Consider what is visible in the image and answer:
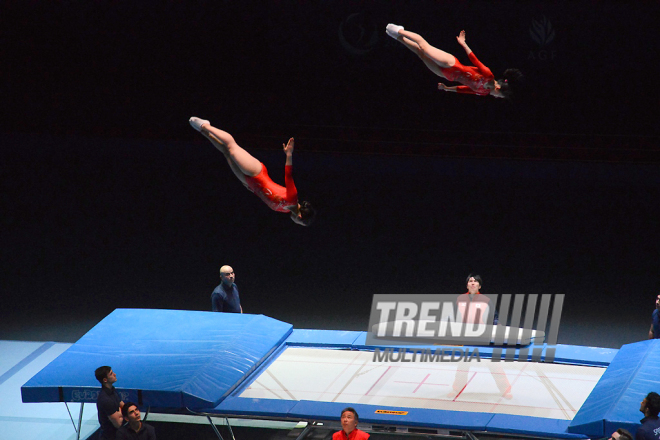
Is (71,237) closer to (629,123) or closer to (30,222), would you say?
(30,222)

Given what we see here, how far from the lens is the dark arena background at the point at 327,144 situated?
11703 mm

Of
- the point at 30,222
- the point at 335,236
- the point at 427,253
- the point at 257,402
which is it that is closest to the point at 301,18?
the point at 335,236

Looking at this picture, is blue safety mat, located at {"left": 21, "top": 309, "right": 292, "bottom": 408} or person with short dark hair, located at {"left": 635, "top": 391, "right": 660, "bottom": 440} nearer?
person with short dark hair, located at {"left": 635, "top": 391, "right": 660, "bottom": 440}

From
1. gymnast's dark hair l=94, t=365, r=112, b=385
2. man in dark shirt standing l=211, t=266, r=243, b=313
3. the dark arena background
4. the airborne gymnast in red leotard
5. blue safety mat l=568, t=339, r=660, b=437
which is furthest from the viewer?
the dark arena background

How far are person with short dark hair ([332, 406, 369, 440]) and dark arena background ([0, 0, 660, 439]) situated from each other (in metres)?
5.37

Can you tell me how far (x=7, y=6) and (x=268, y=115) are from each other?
5436 millimetres

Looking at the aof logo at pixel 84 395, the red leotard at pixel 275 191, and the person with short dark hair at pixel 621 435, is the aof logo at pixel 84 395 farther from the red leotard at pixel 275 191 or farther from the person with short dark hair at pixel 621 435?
the person with short dark hair at pixel 621 435

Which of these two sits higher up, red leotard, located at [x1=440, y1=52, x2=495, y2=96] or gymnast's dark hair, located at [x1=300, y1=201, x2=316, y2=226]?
red leotard, located at [x1=440, y1=52, x2=495, y2=96]

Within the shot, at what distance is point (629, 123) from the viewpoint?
1359 centimetres

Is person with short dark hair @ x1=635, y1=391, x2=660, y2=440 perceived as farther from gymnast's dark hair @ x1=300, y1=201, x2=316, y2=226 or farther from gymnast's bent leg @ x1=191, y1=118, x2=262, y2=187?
gymnast's bent leg @ x1=191, y1=118, x2=262, y2=187

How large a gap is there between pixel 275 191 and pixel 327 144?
809 cm

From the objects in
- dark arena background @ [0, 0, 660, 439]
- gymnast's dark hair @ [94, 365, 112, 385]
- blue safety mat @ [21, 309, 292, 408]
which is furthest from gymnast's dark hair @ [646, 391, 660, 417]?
dark arena background @ [0, 0, 660, 439]

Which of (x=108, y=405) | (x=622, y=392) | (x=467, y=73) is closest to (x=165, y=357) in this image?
(x=108, y=405)

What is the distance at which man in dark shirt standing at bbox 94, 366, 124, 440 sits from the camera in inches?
235
